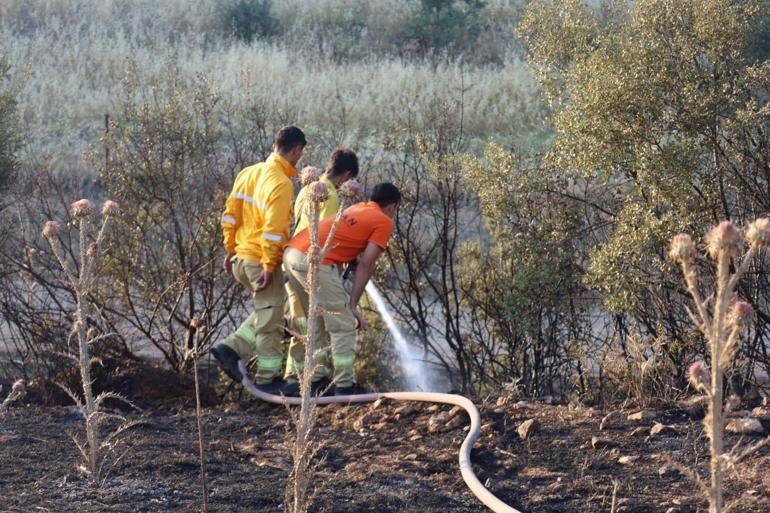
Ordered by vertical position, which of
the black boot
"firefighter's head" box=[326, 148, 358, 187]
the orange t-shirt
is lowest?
the black boot

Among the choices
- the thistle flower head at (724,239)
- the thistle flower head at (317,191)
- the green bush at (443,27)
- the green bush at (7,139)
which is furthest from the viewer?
the green bush at (443,27)

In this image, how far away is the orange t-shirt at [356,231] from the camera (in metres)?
7.06

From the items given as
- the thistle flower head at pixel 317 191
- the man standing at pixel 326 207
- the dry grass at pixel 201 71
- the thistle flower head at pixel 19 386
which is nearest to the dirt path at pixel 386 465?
the thistle flower head at pixel 19 386

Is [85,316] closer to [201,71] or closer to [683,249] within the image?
[683,249]

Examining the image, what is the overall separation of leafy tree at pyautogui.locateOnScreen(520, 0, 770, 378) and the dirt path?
153 centimetres

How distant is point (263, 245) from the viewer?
7277 mm

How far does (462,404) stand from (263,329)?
6.47 ft

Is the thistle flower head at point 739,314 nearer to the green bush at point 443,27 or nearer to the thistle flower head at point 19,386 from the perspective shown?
the thistle flower head at point 19,386

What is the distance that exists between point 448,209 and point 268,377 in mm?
2517

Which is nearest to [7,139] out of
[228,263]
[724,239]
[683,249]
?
[228,263]

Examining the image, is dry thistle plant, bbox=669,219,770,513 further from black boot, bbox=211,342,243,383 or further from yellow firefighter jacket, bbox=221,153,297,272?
black boot, bbox=211,342,243,383

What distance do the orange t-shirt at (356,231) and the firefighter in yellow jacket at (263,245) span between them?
217 millimetres

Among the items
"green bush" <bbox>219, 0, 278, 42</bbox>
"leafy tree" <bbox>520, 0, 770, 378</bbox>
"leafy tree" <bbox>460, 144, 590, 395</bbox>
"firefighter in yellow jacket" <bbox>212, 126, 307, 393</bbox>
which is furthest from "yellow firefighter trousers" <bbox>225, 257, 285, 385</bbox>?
"green bush" <bbox>219, 0, 278, 42</bbox>

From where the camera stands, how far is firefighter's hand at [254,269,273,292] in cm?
745
